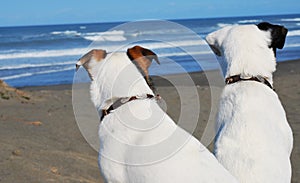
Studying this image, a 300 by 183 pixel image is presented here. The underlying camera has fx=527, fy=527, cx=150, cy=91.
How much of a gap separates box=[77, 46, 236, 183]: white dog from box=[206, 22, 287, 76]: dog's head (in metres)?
1.17

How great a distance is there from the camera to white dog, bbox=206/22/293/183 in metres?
3.99

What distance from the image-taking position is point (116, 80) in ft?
12.9

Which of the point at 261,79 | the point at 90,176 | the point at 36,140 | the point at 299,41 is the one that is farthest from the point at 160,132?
the point at 299,41

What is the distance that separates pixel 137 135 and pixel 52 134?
4908 millimetres

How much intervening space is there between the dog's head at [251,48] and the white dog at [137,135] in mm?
1166

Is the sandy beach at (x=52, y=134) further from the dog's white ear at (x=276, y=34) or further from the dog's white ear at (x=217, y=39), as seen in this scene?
the dog's white ear at (x=276, y=34)

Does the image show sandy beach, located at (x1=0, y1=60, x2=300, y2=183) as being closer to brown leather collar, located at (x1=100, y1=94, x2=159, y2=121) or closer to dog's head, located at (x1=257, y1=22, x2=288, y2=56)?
dog's head, located at (x1=257, y1=22, x2=288, y2=56)

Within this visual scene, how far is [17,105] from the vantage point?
417 inches

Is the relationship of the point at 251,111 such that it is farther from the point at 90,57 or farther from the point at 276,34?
the point at 90,57

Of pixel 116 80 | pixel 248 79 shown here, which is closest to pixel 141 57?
pixel 116 80

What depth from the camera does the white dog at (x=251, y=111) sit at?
399 centimetres

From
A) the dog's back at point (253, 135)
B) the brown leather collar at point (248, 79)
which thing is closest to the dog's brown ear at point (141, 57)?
the dog's back at point (253, 135)

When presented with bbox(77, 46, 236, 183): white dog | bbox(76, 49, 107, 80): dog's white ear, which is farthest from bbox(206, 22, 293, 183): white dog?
bbox(76, 49, 107, 80): dog's white ear

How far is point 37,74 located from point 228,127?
619 inches
